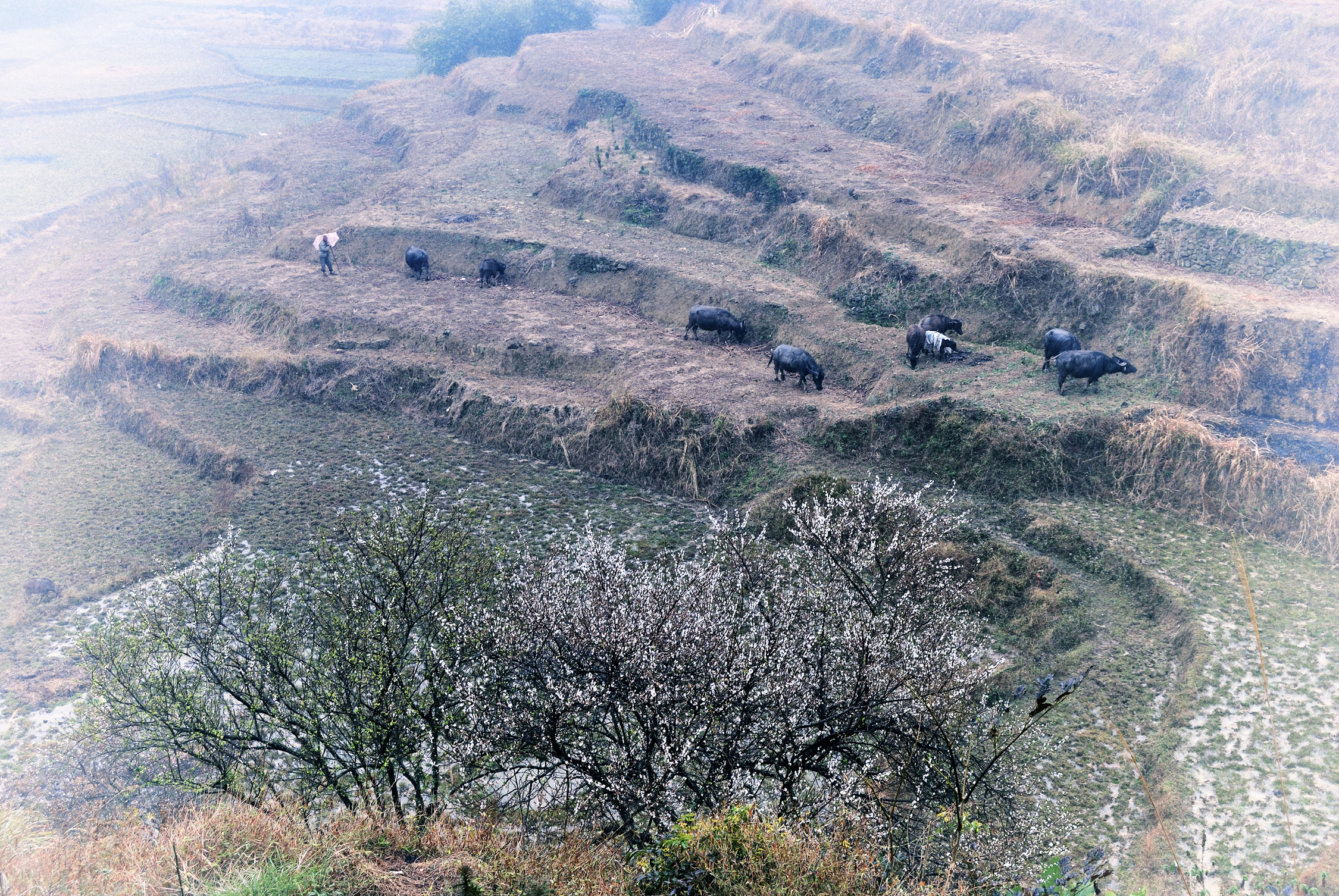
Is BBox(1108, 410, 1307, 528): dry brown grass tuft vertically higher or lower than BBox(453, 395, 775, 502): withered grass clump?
higher

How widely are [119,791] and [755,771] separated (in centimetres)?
1358

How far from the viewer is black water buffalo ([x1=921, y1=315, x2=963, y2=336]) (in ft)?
90.6

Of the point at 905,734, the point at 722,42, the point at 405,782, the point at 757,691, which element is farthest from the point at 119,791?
the point at 722,42

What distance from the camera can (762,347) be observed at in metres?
31.4

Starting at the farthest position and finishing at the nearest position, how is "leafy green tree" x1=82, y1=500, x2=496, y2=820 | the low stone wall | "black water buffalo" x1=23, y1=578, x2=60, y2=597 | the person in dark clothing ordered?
1. the person in dark clothing
2. the low stone wall
3. "black water buffalo" x1=23, y1=578, x2=60, y2=597
4. "leafy green tree" x1=82, y1=500, x2=496, y2=820

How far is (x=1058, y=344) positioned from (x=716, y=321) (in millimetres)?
12437

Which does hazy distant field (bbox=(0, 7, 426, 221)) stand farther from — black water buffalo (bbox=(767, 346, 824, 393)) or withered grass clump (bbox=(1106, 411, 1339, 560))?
withered grass clump (bbox=(1106, 411, 1339, 560))

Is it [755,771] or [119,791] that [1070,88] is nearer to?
[755,771]

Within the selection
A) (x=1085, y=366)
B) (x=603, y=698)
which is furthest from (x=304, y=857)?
(x=1085, y=366)

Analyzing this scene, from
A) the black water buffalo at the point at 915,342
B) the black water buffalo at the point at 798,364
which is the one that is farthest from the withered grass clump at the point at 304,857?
the black water buffalo at the point at 915,342

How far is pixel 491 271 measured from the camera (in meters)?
38.3

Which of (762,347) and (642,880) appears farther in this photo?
(762,347)

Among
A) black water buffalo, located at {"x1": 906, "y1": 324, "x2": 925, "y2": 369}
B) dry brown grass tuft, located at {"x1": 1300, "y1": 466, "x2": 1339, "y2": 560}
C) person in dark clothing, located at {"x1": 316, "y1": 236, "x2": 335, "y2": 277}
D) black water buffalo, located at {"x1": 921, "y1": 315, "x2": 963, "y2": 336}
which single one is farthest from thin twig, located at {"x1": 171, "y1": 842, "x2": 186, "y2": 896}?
person in dark clothing, located at {"x1": 316, "y1": 236, "x2": 335, "y2": 277}

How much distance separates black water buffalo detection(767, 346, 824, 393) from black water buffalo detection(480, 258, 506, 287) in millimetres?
16702
